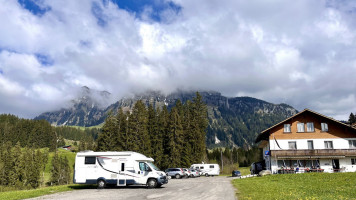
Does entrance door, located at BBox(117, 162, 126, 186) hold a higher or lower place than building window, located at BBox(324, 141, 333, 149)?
lower

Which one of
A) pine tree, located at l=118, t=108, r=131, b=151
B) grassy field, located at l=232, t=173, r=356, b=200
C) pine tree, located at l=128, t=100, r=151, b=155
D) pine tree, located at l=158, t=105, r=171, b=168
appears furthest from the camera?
pine tree, located at l=158, t=105, r=171, b=168

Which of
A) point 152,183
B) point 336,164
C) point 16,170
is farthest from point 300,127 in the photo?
point 16,170

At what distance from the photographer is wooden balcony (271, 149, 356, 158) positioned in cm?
4681

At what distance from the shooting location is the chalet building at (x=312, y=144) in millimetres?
47594

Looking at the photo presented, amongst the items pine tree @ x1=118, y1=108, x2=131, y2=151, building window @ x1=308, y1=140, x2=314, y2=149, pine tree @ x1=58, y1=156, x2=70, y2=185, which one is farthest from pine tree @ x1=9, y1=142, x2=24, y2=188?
building window @ x1=308, y1=140, x2=314, y2=149

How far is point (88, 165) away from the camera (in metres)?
24.9

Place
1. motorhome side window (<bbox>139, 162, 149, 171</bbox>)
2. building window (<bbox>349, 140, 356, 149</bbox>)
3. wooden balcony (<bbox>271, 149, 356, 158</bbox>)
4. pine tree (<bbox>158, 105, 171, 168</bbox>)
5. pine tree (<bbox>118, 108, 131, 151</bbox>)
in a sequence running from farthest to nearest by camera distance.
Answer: pine tree (<bbox>158, 105, 171, 168</bbox>)
pine tree (<bbox>118, 108, 131, 151</bbox>)
building window (<bbox>349, 140, 356, 149</bbox>)
wooden balcony (<bbox>271, 149, 356, 158</bbox>)
motorhome side window (<bbox>139, 162, 149, 171</bbox>)

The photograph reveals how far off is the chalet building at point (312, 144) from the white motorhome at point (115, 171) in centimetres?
3026

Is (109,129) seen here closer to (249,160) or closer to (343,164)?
(343,164)

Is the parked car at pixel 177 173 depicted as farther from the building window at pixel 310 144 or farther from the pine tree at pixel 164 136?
the building window at pixel 310 144

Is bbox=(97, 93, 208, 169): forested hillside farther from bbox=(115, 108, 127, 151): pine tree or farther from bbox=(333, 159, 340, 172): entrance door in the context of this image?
bbox=(333, 159, 340, 172): entrance door

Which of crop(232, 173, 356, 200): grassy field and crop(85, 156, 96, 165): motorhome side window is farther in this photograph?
crop(85, 156, 96, 165): motorhome side window

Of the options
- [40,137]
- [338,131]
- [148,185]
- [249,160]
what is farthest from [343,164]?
[40,137]

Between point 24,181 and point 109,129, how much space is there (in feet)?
119
